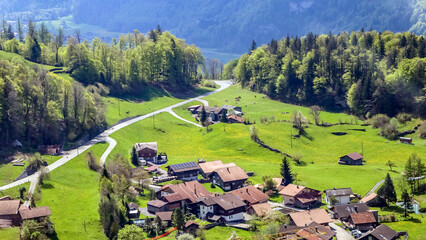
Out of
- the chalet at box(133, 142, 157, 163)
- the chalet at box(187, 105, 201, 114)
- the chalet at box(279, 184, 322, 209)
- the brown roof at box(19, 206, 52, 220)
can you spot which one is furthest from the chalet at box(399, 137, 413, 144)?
the brown roof at box(19, 206, 52, 220)

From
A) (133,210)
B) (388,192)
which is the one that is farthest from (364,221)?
(133,210)

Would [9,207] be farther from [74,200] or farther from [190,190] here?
[190,190]

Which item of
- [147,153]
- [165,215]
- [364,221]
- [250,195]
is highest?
[147,153]

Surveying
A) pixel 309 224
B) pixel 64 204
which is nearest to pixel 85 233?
pixel 64 204

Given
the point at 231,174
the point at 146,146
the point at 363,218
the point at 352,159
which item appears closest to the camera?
the point at 363,218

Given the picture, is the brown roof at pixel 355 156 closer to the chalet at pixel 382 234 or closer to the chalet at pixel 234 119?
the chalet at pixel 234 119
